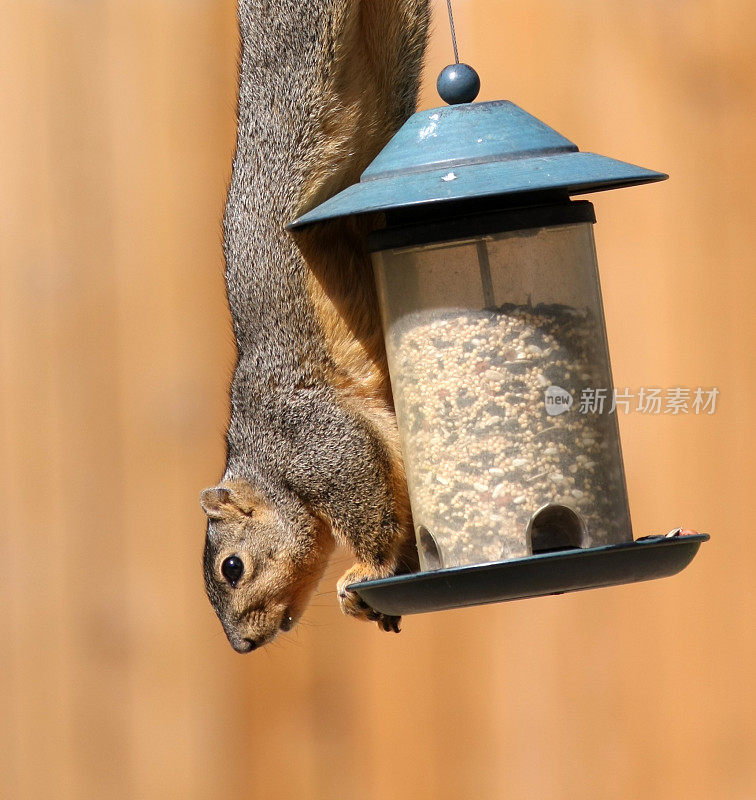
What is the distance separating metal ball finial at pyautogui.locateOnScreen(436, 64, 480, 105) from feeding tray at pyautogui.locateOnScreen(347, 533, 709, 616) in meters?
0.60

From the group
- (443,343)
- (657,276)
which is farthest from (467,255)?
(657,276)

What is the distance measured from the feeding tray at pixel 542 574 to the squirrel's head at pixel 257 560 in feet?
2.17

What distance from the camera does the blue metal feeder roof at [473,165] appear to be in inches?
61.1

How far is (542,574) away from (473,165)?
0.51m

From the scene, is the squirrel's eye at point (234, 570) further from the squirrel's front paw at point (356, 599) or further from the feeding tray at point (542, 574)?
the feeding tray at point (542, 574)

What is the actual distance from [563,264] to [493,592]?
479 millimetres

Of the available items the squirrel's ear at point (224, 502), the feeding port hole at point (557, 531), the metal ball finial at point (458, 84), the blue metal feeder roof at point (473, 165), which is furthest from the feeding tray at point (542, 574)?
the squirrel's ear at point (224, 502)

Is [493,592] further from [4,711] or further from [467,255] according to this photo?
[4,711]

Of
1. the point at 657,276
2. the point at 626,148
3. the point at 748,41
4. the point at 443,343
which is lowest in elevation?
the point at 443,343

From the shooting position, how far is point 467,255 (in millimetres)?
1770

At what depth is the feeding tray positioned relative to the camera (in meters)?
1.59
